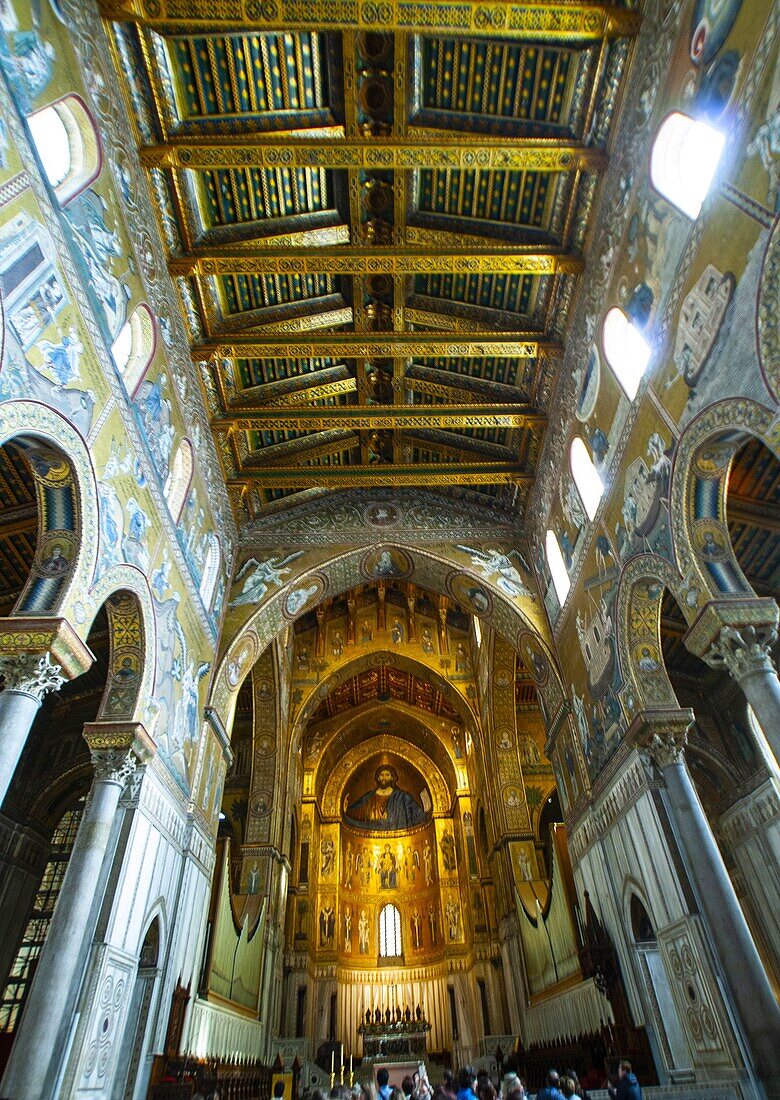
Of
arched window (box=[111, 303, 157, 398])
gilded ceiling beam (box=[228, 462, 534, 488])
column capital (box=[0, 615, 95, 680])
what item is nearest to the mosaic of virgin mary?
gilded ceiling beam (box=[228, 462, 534, 488])

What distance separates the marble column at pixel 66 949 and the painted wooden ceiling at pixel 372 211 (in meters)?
7.74

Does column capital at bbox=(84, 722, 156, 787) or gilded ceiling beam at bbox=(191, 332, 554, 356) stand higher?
gilded ceiling beam at bbox=(191, 332, 554, 356)

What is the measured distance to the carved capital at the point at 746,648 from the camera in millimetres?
7938

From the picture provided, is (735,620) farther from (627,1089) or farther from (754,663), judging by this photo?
(627,1089)

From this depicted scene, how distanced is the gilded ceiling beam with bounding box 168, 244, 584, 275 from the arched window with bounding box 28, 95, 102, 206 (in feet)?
8.87

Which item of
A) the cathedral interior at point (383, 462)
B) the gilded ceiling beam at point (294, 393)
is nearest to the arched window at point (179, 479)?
the cathedral interior at point (383, 462)

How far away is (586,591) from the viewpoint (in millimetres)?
12984

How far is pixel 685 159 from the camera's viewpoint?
28.5ft

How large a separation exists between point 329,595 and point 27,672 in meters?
10.6

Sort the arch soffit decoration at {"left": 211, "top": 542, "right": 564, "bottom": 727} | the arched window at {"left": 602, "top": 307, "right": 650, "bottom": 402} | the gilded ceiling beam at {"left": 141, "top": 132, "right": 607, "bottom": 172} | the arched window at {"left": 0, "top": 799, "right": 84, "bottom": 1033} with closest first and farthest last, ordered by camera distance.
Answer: the gilded ceiling beam at {"left": 141, "top": 132, "right": 607, "bottom": 172}
the arched window at {"left": 602, "top": 307, "right": 650, "bottom": 402}
the arch soffit decoration at {"left": 211, "top": 542, "right": 564, "bottom": 727}
the arched window at {"left": 0, "top": 799, "right": 84, "bottom": 1033}

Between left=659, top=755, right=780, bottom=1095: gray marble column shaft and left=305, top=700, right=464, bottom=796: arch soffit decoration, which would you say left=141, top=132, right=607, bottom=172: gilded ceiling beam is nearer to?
left=659, top=755, right=780, bottom=1095: gray marble column shaft

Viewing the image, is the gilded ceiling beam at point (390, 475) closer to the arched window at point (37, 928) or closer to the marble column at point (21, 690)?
the marble column at point (21, 690)

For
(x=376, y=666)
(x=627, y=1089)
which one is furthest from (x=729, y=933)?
(x=376, y=666)

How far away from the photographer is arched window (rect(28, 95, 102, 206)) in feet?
25.2
